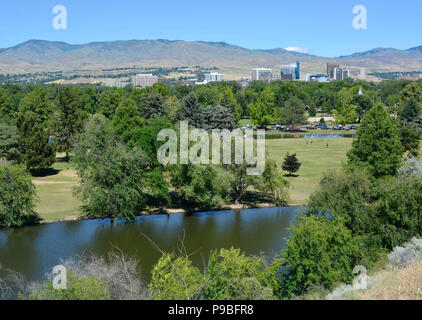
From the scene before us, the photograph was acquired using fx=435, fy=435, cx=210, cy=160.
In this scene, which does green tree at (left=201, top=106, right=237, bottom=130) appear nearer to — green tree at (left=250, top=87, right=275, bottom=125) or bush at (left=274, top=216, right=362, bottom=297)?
green tree at (left=250, top=87, right=275, bottom=125)

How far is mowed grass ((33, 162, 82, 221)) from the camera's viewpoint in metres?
32.4

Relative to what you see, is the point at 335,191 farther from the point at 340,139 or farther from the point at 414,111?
the point at 414,111

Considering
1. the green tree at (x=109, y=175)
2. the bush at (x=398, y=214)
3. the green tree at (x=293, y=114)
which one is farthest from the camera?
the green tree at (x=293, y=114)

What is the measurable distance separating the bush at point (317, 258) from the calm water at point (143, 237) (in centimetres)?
580

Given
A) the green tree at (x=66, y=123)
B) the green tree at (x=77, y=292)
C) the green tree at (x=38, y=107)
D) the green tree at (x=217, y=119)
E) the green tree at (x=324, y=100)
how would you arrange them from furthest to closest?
the green tree at (x=324, y=100) < the green tree at (x=38, y=107) < the green tree at (x=217, y=119) < the green tree at (x=66, y=123) < the green tree at (x=77, y=292)

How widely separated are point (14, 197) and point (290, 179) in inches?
1008

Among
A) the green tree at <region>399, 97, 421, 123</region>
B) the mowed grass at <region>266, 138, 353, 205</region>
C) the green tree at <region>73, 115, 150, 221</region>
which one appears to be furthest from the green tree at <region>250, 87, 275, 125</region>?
the green tree at <region>73, 115, 150, 221</region>

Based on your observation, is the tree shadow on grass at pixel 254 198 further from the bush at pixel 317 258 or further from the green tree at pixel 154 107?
the green tree at pixel 154 107

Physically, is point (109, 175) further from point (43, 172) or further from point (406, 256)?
point (406, 256)

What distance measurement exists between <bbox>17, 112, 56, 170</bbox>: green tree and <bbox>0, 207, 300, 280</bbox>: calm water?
1683 cm

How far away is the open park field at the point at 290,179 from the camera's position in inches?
1337

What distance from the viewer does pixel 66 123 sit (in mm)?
54156

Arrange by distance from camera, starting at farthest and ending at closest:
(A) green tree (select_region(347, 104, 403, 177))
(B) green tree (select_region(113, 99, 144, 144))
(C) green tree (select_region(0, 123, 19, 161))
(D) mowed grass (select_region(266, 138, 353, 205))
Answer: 1. (B) green tree (select_region(113, 99, 144, 144))
2. (C) green tree (select_region(0, 123, 19, 161))
3. (D) mowed grass (select_region(266, 138, 353, 205))
4. (A) green tree (select_region(347, 104, 403, 177))

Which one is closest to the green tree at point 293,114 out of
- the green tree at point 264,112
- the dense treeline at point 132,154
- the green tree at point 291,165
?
the green tree at point 264,112
